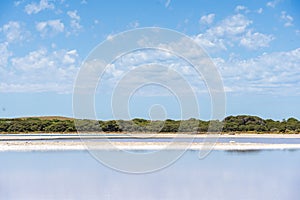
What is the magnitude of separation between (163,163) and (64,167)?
397 centimetres

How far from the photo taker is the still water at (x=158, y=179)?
14.2 metres

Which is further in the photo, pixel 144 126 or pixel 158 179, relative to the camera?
pixel 144 126

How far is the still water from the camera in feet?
46.8

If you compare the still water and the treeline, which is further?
the treeline

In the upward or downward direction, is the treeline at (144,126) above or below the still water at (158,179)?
above

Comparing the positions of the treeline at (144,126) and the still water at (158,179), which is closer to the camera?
the still water at (158,179)

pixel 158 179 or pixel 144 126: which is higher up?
pixel 144 126

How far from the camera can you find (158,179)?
17016mm

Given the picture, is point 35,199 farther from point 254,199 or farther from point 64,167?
point 64,167

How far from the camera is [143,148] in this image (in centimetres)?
2870

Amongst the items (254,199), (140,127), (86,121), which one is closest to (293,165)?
(254,199)

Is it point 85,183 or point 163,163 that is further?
point 163,163

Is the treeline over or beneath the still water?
over

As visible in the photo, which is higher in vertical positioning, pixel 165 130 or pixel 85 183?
pixel 165 130
